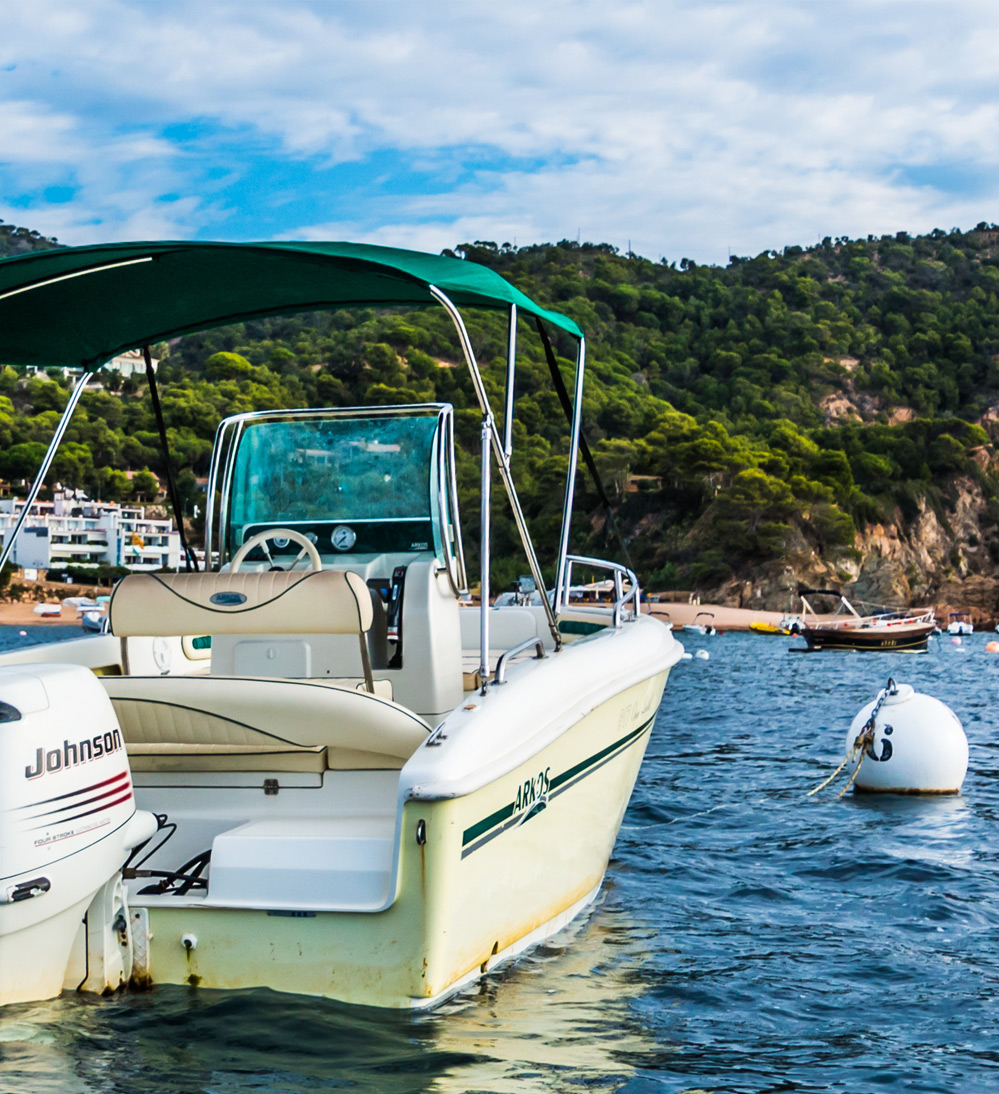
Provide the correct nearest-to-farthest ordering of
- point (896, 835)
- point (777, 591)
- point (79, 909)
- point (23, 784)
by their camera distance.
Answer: point (23, 784), point (79, 909), point (896, 835), point (777, 591)

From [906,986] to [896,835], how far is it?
3.88 meters

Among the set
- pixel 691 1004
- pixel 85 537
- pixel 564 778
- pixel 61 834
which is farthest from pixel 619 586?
pixel 85 537

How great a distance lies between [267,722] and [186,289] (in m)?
1.94

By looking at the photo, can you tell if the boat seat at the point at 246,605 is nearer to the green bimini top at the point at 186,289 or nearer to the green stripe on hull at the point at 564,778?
the green stripe on hull at the point at 564,778

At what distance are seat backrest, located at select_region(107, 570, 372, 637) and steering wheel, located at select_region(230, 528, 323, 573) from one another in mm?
423

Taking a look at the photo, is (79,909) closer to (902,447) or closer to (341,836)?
(341,836)

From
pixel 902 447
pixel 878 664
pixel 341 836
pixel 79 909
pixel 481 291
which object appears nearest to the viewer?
pixel 79 909

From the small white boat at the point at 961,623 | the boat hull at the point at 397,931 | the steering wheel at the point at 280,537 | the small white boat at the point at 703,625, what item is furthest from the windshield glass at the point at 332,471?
the small white boat at the point at 961,623

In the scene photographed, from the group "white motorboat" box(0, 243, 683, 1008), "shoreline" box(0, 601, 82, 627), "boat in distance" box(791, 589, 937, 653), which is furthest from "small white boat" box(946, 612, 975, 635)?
"white motorboat" box(0, 243, 683, 1008)

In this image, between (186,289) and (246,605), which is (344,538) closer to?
(186,289)

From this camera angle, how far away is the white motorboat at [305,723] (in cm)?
319

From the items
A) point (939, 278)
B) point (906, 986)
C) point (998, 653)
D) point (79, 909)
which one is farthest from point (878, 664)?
point (939, 278)

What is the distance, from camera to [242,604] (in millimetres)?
4172

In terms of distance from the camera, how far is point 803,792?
35.7ft
